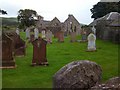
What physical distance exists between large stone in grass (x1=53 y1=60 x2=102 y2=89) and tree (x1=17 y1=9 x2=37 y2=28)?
5904cm

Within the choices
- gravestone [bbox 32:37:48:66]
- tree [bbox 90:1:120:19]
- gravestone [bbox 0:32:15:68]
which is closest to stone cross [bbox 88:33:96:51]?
gravestone [bbox 32:37:48:66]

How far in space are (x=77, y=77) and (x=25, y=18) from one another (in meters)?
61.2

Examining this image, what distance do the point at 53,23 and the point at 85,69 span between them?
2075 inches

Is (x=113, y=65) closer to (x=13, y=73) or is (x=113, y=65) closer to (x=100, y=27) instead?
(x=13, y=73)

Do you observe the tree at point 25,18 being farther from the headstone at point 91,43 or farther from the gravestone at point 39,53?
the gravestone at point 39,53

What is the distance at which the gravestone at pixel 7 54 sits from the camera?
15.2m

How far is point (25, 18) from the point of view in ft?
226

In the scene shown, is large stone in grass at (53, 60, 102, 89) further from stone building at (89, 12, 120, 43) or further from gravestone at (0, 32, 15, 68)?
stone building at (89, 12, 120, 43)

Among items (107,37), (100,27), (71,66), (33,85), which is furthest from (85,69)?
(100,27)

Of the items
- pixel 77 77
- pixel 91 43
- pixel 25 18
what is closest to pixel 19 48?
pixel 91 43

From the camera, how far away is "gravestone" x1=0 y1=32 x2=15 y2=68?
1521cm

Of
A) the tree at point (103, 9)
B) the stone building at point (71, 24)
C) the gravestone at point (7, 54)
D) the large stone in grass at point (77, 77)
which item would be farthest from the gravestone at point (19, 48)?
the stone building at point (71, 24)

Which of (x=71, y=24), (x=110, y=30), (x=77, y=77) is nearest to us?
(x=77, y=77)

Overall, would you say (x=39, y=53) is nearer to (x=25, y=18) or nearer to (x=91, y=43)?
(x=91, y=43)
